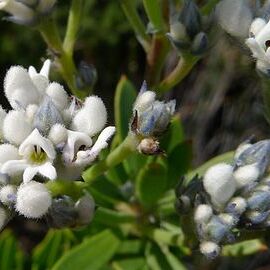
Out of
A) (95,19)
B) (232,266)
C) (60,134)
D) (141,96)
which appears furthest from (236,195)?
(95,19)

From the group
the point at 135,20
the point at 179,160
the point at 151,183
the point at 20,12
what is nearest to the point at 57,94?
the point at 20,12

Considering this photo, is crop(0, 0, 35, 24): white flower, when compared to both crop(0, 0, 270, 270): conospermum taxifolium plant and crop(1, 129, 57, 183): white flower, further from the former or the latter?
crop(1, 129, 57, 183): white flower

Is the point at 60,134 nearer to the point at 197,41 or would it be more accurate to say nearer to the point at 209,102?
the point at 197,41

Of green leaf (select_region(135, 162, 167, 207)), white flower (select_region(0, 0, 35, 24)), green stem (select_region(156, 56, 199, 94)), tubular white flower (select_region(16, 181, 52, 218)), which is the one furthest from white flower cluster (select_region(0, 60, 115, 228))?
green leaf (select_region(135, 162, 167, 207))

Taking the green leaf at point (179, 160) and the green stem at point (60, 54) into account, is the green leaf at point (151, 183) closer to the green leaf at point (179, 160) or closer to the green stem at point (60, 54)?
the green leaf at point (179, 160)

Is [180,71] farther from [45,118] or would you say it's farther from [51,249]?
[51,249]

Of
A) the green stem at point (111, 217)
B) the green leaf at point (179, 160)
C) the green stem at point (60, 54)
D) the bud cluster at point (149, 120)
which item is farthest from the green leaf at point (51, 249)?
the bud cluster at point (149, 120)
